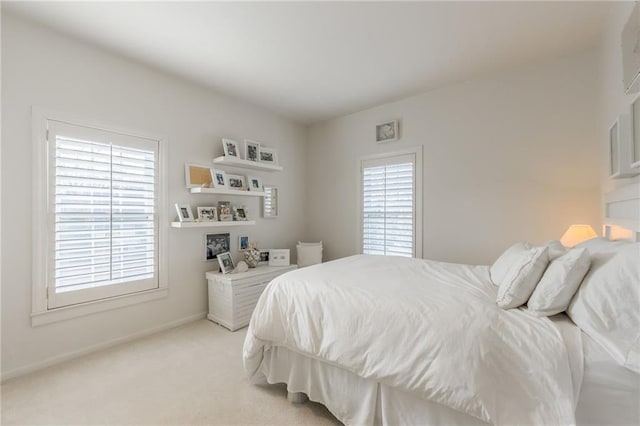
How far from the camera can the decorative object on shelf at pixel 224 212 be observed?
10.7ft

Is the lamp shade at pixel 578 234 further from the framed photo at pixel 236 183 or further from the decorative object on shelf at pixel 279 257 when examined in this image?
the framed photo at pixel 236 183

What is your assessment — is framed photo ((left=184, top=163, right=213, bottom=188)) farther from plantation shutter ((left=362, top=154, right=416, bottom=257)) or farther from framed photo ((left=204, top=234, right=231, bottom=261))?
plantation shutter ((left=362, top=154, right=416, bottom=257))

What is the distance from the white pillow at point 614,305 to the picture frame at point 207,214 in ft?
9.92

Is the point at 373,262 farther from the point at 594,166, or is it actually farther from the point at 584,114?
the point at 584,114

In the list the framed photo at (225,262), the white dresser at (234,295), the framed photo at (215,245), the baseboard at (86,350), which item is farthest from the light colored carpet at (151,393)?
the framed photo at (215,245)

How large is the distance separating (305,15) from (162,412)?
110 inches

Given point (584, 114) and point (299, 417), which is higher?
point (584, 114)

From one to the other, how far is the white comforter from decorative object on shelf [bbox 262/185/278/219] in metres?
2.00

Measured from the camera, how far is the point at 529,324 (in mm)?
1225

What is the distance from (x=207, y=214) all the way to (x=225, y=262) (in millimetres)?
587

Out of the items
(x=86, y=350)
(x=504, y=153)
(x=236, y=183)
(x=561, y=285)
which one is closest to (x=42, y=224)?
(x=86, y=350)

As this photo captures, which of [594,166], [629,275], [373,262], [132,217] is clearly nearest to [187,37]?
[132,217]

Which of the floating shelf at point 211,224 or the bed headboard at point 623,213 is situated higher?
the bed headboard at point 623,213

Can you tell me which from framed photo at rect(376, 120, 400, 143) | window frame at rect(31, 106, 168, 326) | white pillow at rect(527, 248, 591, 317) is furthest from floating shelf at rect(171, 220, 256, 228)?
white pillow at rect(527, 248, 591, 317)
